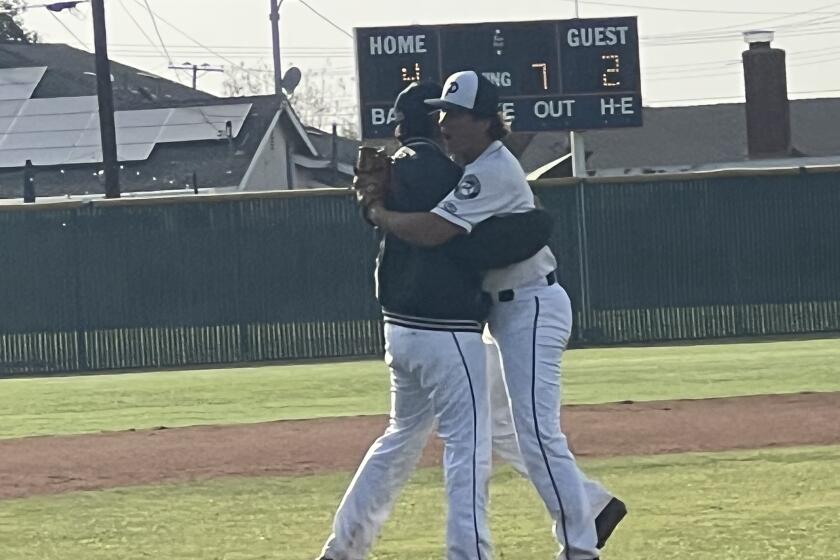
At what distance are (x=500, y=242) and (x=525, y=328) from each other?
34 centimetres

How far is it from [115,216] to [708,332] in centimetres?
744

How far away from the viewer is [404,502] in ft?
29.0

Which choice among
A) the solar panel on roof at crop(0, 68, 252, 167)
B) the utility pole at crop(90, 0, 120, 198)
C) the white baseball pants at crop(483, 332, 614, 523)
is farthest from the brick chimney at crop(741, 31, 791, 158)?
the white baseball pants at crop(483, 332, 614, 523)

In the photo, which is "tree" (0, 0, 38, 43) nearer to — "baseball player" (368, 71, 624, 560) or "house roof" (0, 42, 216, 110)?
"house roof" (0, 42, 216, 110)

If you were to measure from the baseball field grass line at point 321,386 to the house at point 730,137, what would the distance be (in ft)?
66.8

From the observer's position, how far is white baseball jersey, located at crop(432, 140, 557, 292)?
6.29m

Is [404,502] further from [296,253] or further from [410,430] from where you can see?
[296,253]

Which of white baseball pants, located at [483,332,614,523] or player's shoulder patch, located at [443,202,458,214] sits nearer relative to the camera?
player's shoulder patch, located at [443,202,458,214]

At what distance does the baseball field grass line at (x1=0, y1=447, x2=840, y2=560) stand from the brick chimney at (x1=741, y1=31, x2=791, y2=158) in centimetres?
3108

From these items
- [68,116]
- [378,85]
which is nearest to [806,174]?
[378,85]

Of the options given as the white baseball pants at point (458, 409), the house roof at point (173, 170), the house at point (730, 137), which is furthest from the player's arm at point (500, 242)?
the house at point (730, 137)

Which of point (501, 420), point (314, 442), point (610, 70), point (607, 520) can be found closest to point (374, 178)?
point (501, 420)

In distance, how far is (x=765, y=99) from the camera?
4103 cm

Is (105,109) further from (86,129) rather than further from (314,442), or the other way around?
(314,442)
